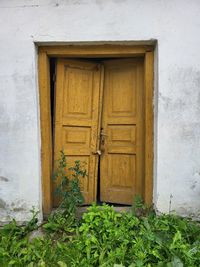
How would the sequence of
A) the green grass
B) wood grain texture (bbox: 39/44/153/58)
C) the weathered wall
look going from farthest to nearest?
wood grain texture (bbox: 39/44/153/58)
the weathered wall
the green grass

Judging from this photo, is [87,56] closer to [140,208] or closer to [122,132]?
[122,132]

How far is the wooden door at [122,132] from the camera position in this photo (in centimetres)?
367

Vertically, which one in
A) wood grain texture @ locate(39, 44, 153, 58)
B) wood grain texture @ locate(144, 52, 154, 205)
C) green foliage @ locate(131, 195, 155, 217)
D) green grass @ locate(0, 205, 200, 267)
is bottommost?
green grass @ locate(0, 205, 200, 267)

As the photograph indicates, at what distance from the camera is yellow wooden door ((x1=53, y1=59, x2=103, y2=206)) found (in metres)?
3.68

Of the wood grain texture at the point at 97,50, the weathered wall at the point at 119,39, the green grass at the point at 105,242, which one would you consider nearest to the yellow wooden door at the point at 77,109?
the wood grain texture at the point at 97,50

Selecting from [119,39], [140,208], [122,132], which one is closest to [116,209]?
[140,208]

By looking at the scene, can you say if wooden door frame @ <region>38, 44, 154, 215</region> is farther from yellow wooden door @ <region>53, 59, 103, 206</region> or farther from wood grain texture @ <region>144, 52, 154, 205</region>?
yellow wooden door @ <region>53, 59, 103, 206</region>

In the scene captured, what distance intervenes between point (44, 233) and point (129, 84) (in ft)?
7.64

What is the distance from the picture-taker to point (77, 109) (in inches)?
147

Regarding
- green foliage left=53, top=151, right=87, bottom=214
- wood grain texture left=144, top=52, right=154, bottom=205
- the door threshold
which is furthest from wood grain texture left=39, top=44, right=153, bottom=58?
the door threshold

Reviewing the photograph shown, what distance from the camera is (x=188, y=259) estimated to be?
250cm

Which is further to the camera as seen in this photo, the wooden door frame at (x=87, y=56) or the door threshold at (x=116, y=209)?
the door threshold at (x=116, y=209)

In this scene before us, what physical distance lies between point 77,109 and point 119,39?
1.14 metres

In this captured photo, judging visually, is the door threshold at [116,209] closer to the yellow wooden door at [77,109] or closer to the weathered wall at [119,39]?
the yellow wooden door at [77,109]
